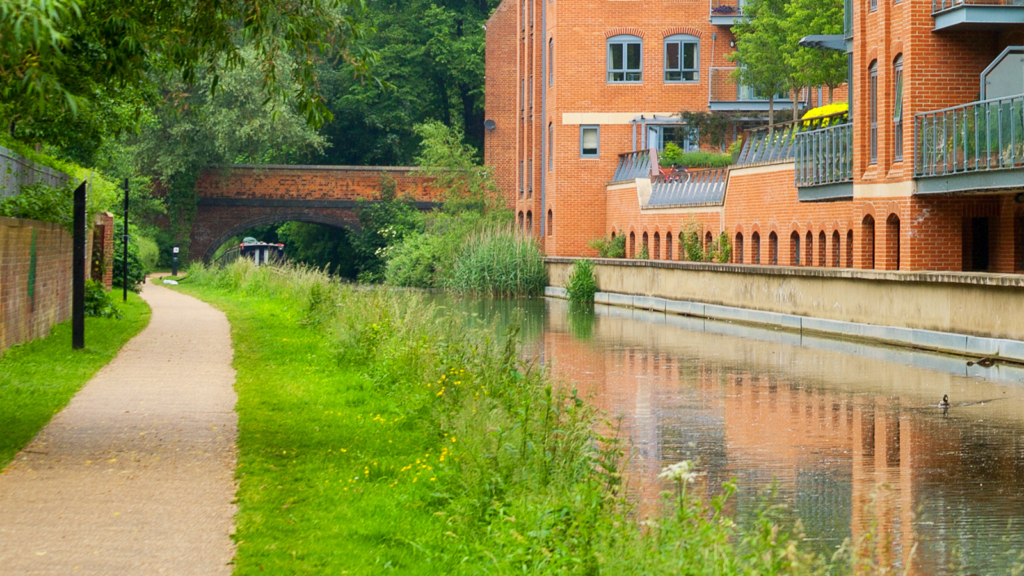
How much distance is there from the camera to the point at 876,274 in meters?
22.9

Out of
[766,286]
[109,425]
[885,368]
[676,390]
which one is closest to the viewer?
[109,425]

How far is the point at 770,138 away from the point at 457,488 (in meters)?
27.4

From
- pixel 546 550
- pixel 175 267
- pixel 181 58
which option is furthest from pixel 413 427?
pixel 175 267

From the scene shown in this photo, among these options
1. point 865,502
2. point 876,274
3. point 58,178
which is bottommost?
point 865,502

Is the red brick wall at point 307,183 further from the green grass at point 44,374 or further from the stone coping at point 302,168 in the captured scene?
the green grass at point 44,374

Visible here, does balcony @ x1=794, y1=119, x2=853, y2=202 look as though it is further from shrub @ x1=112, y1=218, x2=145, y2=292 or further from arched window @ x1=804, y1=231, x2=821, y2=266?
shrub @ x1=112, y1=218, x2=145, y2=292

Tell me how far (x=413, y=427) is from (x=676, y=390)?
563 centimetres

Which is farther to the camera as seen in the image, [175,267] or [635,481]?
[175,267]

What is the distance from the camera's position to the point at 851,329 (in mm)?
23688

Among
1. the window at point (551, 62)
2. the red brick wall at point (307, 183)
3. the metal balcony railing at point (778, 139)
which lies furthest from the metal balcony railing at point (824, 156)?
the red brick wall at point (307, 183)

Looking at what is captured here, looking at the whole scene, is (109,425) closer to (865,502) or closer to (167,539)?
(167,539)

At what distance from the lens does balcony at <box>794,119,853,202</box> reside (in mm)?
28156

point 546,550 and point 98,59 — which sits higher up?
point 98,59

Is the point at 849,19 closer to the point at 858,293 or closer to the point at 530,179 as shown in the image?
the point at 858,293
